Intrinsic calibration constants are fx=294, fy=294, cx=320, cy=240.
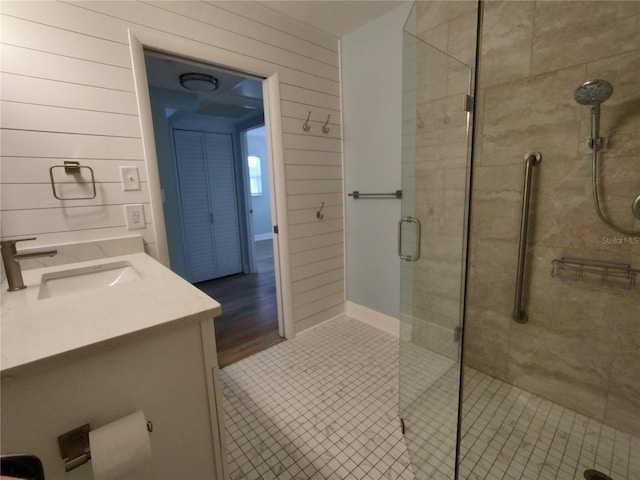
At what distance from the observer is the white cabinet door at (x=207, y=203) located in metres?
3.74

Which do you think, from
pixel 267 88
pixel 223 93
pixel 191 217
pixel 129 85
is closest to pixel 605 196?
pixel 267 88

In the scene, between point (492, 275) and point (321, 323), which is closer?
point (492, 275)

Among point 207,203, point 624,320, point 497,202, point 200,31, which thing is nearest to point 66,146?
point 200,31

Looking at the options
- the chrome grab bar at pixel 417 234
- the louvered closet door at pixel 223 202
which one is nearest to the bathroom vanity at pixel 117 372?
the chrome grab bar at pixel 417 234

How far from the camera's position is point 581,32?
1.33 metres

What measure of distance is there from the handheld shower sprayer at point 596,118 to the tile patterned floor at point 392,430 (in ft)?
3.32

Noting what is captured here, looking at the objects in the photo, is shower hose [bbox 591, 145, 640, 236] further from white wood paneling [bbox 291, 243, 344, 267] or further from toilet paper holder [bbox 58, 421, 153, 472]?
toilet paper holder [bbox 58, 421, 153, 472]

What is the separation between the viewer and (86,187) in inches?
58.9

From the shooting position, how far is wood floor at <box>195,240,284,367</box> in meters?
2.39

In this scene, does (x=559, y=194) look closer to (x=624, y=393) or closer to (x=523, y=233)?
(x=523, y=233)

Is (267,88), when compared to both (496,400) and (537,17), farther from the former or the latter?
(496,400)

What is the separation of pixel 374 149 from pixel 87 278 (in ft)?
6.73

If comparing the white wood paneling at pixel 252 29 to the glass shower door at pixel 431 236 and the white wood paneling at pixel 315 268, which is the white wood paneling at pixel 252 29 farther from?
the white wood paneling at pixel 315 268

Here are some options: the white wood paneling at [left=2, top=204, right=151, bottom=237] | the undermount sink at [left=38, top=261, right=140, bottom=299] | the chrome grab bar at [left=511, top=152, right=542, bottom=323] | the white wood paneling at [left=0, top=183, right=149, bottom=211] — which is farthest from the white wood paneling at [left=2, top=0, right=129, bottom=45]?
the chrome grab bar at [left=511, top=152, right=542, bottom=323]
